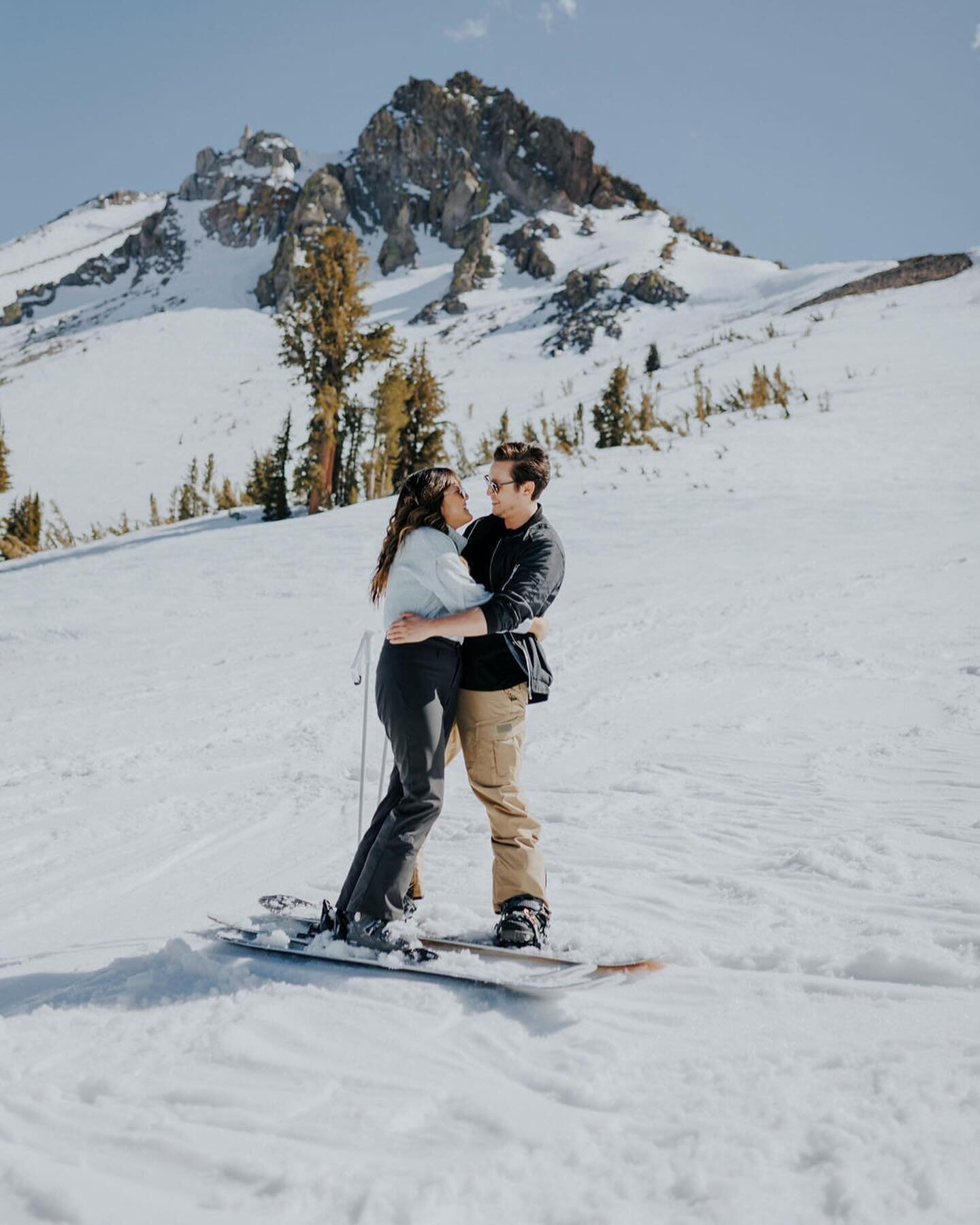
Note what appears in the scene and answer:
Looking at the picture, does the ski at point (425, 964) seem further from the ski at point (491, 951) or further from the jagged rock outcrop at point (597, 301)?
the jagged rock outcrop at point (597, 301)

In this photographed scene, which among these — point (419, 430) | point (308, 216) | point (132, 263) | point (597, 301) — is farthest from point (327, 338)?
point (132, 263)

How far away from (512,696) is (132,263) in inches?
5651

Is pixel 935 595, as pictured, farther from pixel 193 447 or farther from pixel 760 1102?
pixel 193 447

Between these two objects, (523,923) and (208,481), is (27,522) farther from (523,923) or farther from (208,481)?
(523,923)

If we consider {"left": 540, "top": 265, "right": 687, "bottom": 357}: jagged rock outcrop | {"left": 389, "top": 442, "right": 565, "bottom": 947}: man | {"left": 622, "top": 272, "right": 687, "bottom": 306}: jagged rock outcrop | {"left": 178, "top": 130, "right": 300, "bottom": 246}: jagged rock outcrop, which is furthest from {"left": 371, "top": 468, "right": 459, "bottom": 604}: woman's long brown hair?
{"left": 178, "top": 130, "right": 300, "bottom": 246}: jagged rock outcrop

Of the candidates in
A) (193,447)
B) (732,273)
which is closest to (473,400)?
(193,447)

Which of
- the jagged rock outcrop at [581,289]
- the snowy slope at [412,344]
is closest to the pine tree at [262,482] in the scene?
the snowy slope at [412,344]

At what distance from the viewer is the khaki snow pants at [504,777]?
3.14m

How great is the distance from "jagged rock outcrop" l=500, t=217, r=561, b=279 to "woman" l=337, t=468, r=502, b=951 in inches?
3597

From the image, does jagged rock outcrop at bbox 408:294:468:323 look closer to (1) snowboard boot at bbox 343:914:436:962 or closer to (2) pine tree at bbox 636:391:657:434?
(2) pine tree at bbox 636:391:657:434

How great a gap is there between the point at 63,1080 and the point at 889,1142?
85.1 inches

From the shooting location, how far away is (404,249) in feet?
345

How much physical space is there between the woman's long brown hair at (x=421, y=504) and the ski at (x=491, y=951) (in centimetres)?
133

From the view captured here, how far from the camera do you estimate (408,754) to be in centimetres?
303
